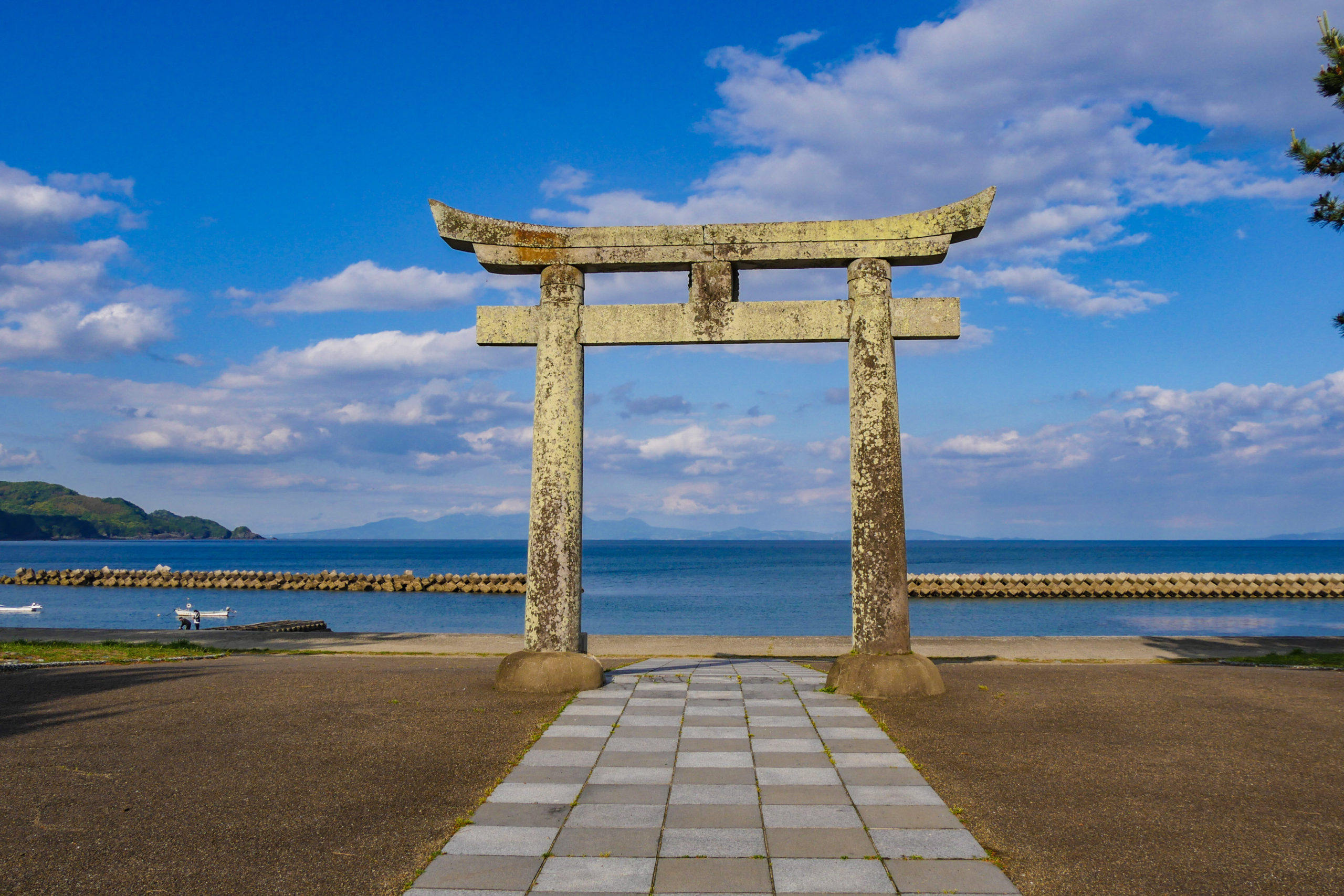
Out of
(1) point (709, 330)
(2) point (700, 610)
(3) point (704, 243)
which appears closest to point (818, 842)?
(1) point (709, 330)

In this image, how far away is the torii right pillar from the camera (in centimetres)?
800

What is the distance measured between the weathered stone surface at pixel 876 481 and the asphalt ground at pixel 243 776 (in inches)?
128

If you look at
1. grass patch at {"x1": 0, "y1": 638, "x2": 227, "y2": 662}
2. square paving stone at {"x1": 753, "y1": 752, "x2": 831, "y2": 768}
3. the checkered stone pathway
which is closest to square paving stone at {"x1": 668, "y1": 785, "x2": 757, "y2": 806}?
the checkered stone pathway

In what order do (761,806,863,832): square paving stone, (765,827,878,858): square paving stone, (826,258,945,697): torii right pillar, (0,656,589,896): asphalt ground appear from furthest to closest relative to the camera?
(826,258,945,697): torii right pillar < (761,806,863,832): square paving stone < (765,827,878,858): square paving stone < (0,656,589,896): asphalt ground

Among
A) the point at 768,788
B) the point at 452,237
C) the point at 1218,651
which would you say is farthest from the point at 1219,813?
the point at 1218,651

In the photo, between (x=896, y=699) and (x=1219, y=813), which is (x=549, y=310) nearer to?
(x=896, y=699)

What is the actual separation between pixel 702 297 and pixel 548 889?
6.21 metres

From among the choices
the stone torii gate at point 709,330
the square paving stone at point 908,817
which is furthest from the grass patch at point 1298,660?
the square paving stone at point 908,817

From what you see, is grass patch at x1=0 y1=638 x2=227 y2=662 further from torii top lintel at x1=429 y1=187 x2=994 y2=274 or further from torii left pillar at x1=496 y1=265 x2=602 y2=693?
torii top lintel at x1=429 y1=187 x2=994 y2=274

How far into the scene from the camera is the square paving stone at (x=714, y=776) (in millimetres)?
5098

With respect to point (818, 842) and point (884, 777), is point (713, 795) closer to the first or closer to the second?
point (818, 842)

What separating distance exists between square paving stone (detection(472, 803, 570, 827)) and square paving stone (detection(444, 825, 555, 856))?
0.06m

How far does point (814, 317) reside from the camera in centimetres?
847

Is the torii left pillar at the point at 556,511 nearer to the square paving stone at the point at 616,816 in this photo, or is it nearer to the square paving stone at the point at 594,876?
the square paving stone at the point at 616,816
